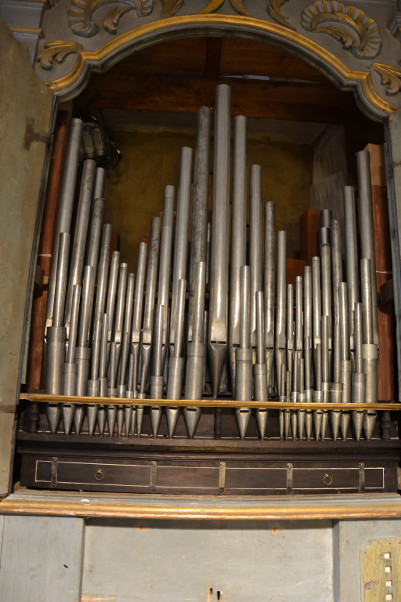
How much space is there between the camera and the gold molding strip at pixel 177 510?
254 centimetres

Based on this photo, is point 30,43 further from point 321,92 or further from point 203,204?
point 321,92

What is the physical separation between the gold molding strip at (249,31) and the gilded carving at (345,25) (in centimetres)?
12

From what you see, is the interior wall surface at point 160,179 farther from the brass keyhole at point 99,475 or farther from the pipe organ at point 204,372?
the brass keyhole at point 99,475

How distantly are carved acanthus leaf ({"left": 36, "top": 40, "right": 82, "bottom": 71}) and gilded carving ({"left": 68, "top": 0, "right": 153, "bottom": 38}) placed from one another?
0.33 ft

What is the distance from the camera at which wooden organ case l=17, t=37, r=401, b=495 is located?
2.75 m

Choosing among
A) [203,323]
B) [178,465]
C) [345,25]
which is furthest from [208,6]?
[178,465]

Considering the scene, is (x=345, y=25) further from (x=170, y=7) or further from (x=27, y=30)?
(x=27, y=30)

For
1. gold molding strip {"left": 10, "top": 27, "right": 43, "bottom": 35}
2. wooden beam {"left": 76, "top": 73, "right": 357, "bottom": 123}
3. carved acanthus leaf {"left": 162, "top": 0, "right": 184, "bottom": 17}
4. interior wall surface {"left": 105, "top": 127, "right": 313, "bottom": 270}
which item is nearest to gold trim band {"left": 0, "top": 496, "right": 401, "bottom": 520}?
interior wall surface {"left": 105, "top": 127, "right": 313, "bottom": 270}

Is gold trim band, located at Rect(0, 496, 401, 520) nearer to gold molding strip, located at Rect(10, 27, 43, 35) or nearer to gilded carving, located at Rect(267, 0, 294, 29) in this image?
gold molding strip, located at Rect(10, 27, 43, 35)

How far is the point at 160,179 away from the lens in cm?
452

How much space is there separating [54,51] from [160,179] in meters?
1.53

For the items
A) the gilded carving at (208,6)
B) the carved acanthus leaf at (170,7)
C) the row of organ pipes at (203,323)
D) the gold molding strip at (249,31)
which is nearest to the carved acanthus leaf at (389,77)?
the gold molding strip at (249,31)

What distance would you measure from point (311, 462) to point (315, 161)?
108 inches

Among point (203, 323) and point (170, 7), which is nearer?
point (203, 323)
